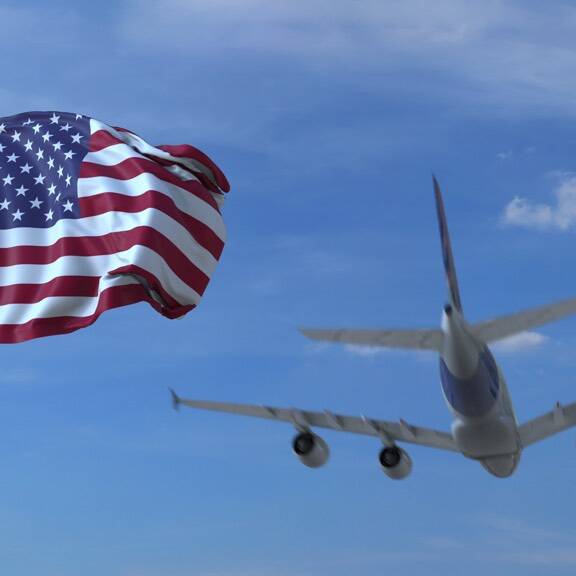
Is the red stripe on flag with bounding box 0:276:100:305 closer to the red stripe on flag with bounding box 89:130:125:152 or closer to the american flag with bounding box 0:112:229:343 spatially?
the american flag with bounding box 0:112:229:343

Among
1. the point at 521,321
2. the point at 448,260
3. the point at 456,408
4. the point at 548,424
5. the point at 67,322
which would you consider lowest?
the point at 548,424

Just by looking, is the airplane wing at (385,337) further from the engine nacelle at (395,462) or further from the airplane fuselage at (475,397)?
the engine nacelle at (395,462)

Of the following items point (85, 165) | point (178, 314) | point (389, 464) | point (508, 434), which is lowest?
point (389, 464)

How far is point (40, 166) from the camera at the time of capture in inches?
773

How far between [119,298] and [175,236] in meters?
2.10

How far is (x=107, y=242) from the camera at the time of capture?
1795 cm

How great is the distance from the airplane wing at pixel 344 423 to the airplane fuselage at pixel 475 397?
4.58 m

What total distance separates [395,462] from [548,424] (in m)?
7.34

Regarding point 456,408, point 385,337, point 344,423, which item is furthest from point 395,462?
point 385,337

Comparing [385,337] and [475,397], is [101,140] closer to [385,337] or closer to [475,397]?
[385,337]

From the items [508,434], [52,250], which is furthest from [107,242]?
[508,434]

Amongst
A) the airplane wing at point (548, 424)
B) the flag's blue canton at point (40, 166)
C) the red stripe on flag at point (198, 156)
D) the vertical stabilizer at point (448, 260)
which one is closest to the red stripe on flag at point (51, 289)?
the flag's blue canton at point (40, 166)

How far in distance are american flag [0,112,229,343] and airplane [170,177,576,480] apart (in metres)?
8.07

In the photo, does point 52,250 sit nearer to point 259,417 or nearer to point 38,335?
point 38,335
